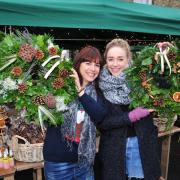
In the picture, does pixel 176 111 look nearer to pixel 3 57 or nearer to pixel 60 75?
pixel 60 75

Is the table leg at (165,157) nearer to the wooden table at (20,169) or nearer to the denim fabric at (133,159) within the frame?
the denim fabric at (133,159)

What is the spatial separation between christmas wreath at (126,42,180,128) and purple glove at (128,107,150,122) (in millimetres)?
44

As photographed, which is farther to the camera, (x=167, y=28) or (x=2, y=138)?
(x=2, y=138)

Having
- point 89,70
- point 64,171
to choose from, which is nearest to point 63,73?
point 89,70

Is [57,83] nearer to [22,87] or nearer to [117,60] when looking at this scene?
[22,87]

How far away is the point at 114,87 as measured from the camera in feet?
7.20

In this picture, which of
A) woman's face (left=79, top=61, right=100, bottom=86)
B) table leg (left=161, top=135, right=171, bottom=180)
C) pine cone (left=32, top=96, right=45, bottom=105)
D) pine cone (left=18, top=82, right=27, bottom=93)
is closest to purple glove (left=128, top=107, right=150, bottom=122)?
woman's face (left=79, top=61, right=100, bottom=86)

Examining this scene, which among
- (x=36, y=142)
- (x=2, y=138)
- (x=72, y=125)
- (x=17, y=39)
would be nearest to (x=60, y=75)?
(x=17, y=39)

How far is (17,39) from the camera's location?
1.77m

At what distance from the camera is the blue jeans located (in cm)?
213

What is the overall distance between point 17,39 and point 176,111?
1114mm

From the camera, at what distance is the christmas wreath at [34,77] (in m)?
1.69

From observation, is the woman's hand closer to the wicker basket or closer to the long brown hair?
the long brown hair

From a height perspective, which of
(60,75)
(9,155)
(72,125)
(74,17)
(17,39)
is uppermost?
(74,17)
